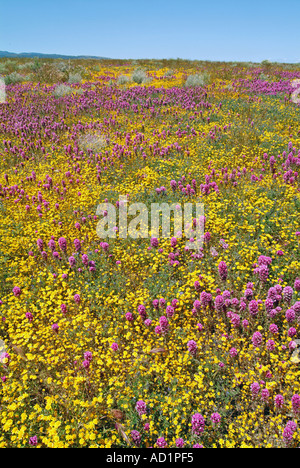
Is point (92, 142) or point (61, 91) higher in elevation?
point (61, 91)

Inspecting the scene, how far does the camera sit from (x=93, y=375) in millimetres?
4668

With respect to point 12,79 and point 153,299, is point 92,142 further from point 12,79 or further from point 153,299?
point 12,79

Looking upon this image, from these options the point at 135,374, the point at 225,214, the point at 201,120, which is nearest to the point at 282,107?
the point at 201,120

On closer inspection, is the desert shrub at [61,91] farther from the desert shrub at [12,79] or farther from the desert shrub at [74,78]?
the desert shrub at [12,79]

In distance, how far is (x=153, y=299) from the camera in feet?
19.2

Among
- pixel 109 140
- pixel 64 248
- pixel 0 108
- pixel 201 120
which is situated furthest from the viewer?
pixel 0 108

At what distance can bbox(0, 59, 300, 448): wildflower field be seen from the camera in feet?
13.1

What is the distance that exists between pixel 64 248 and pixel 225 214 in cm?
436

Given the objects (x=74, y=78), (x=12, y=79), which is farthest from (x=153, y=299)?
(x=12, y=79)

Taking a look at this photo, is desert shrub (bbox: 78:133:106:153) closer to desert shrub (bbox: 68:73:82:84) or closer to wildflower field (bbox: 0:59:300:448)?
wildflower field (bbox: 0:59:300:448)

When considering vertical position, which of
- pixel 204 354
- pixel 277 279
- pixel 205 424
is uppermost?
pixel 277 279

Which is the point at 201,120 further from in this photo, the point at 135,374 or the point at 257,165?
the point at 135,374

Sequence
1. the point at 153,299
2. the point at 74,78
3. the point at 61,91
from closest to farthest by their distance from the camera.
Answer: the point at 153,299 → the point at 61,91 → the point at 74,78

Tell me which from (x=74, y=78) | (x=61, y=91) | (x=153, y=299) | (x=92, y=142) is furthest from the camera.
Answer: (x=74, y=78)
